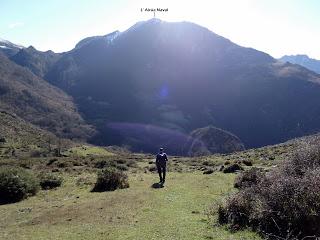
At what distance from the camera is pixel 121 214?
68.6 feet

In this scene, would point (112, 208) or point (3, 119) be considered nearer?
point (112, 208)

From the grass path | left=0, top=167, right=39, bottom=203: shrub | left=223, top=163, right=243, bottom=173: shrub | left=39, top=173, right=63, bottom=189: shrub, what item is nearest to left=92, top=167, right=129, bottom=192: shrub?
the grass path

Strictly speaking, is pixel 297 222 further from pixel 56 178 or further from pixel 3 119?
pixel 3 119

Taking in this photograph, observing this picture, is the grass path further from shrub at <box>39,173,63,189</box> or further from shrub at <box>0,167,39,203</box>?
shrub at <box>39,173,63,189</box>

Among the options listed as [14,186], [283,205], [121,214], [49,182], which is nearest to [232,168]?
[49,182]

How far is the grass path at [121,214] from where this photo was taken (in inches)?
683

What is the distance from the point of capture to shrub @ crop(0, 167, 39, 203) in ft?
92.1

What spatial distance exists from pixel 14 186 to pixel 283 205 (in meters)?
18.3

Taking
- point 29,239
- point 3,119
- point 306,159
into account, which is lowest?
point 29,239

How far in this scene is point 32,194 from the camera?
29438 mm

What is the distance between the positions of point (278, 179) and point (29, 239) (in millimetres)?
9930

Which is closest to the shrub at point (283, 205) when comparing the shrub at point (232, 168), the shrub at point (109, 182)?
the shrub at point (109, 182)

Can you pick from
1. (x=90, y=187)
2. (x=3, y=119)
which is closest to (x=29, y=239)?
(x=90, y=187)

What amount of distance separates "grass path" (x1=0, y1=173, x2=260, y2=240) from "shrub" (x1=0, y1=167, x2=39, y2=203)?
787 millimetres
